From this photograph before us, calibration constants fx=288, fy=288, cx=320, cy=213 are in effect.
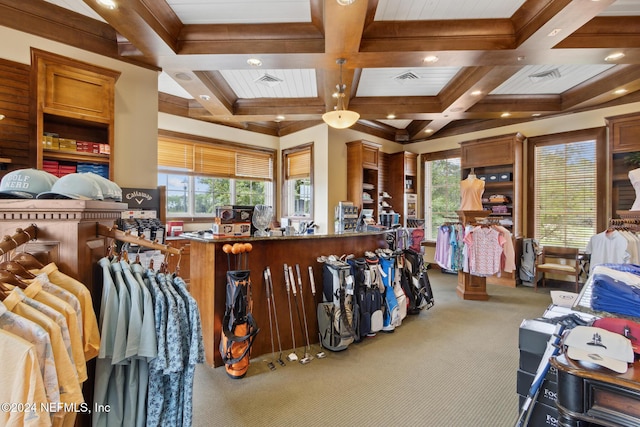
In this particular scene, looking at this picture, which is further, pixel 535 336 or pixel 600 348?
pixel 535 336

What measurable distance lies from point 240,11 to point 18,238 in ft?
9.23

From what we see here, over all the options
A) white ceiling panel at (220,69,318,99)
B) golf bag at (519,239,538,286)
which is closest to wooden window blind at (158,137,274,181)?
white ceiling panel at (220,69,318,99)

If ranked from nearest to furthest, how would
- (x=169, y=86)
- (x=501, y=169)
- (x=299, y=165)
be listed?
(x=169, y=86), (x=501, y=169), (x=299, y=165)

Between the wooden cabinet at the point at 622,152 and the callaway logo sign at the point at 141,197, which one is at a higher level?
the wooden cabinet at the point at 622,152

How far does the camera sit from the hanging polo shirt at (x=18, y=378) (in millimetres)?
735

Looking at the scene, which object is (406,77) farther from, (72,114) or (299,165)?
(72,114)

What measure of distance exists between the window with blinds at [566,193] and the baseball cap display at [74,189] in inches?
281

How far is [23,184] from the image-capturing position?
3.83 ft

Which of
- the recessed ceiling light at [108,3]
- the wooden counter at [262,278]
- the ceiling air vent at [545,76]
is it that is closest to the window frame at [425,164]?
the ceiling air vent at [545,76]

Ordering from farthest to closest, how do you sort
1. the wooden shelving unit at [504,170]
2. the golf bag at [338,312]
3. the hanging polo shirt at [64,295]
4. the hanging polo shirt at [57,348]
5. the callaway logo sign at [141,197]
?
the wooden shelving unit at [504,170]
the callaway logo sign at [141,197]
the golf bag at [338,312]
the hanging polo shirt at [64,295]
the hanging polo shirt at [57,348]

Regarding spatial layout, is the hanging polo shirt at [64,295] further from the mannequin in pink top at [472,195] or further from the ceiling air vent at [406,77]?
the mannequin in pink top at [472,195]

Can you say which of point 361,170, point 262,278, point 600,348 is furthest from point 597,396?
point 361,170

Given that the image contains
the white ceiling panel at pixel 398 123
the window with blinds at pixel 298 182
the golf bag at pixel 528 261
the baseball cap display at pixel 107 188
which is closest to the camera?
the baseball cap display at pixel 107 188

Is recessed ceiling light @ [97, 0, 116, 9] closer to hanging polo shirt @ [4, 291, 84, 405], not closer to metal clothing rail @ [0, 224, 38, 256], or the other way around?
metal clothing rail @ [0, 224, 38, 256]
